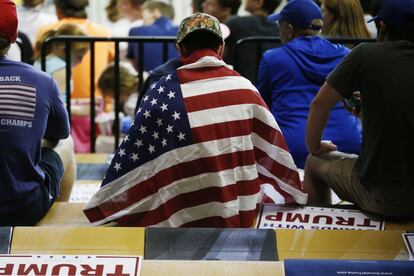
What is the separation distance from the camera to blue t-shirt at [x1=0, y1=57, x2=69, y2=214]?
4.85 m

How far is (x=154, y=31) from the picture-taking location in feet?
32.2

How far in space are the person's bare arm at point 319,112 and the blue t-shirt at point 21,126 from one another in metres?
1.25

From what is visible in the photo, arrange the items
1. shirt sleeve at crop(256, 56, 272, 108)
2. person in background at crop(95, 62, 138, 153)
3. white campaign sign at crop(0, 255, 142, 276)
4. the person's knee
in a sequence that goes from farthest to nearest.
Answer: person in background at crop(95, 62, 138, 153)
shirt sleeve at crop(256, 56, 272, 108)
the person's knee
white campaign sign at crop(0, 255, 142, 276)

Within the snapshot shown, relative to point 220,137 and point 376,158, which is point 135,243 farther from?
point 376,158

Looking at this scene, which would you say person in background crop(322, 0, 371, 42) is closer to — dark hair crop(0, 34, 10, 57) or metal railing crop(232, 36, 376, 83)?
metal railing crop(232, 36, 376, 83)

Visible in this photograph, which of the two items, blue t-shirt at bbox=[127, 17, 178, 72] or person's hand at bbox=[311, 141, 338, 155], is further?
blue t-shirt at bbox=[127, 17, 178, 72]

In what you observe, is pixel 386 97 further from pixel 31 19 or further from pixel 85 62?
pixel 31 19

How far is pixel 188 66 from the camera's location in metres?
4.95

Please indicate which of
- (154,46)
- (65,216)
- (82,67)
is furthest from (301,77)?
(82,67)

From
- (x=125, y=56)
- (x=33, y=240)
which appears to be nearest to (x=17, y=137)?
(x=33, y=240)

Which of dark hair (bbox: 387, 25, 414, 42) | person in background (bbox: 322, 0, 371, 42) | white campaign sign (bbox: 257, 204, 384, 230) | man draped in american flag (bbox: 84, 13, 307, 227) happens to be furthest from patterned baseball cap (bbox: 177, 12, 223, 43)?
person in background (bbox: 322, 0, 371, 42)

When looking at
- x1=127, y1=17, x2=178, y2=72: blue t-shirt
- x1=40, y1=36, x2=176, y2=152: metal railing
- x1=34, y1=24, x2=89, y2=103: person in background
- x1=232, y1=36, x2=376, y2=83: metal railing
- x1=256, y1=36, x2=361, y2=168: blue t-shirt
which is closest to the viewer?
x1=256, y1=36, x2=361, y2=168: blue t-shirt

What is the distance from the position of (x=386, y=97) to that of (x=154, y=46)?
4.49m

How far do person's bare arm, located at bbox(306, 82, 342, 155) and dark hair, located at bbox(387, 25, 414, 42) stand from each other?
38cm
